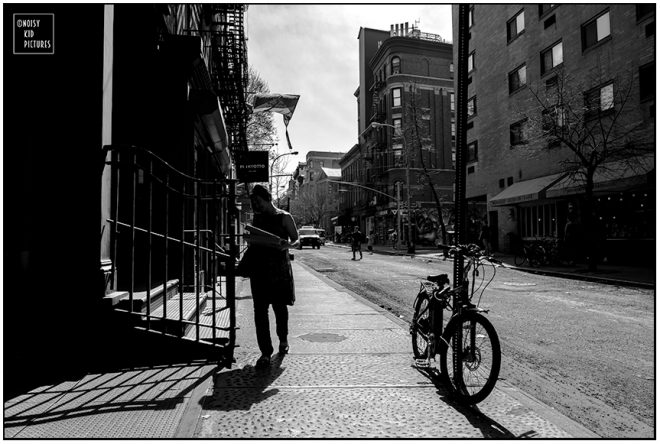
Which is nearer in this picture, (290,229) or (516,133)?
(290,229)

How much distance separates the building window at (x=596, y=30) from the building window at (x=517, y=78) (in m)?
4.75

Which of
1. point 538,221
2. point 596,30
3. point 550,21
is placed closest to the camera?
point 596,30

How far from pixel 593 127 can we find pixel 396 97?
126ft

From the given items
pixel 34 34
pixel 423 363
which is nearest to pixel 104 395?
pixel 423 363

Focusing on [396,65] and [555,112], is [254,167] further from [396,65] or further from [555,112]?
[396,65]

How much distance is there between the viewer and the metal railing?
4.73m

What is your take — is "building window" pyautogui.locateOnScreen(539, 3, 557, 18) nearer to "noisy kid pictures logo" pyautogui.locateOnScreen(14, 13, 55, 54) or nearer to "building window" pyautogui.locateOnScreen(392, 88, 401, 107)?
"noisy kid pictures logo" pyautogui.locateOnScreen(14, 13, 55, 54)

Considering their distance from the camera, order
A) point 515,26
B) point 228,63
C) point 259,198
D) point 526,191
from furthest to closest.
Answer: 1. point 515,26
2. point 526,191
3. point 228,63
4. point 259,198

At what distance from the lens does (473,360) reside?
3920 millimetres

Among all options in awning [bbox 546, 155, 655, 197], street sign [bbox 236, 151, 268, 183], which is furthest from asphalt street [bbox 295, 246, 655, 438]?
awning [bbox 546, 155, 655, 197]

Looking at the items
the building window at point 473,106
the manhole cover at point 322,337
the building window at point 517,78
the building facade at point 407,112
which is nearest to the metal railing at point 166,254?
the manhole cover at point 322,337

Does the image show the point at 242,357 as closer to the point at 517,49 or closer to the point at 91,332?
the point at 91,332

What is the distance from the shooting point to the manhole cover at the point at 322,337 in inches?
237

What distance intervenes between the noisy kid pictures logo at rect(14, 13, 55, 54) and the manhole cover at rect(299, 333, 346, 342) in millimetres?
4147
